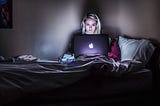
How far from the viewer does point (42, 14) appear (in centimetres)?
343

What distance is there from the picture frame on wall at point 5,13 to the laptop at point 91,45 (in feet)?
2.74

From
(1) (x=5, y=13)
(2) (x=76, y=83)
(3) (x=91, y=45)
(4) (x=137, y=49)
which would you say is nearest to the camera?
(2) (x=76, y=83)

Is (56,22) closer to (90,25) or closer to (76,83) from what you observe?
(90,25)

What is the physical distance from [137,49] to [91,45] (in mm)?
554

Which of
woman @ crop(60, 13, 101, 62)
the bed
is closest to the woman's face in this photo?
woman @ crop(60, 13, 101, 62)

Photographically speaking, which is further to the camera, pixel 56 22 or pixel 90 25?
pixel 56 22

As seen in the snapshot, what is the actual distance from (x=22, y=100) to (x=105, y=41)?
142cm

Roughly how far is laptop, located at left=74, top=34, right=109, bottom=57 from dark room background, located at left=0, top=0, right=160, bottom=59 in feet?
1.09

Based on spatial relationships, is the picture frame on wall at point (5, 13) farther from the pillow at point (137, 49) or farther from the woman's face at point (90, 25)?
the pillow at point (137, 49)

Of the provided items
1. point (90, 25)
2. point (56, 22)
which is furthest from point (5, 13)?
point (90, 25)

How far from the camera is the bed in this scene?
6.89ft

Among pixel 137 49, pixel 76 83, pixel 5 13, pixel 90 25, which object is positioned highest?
pixel 5 13

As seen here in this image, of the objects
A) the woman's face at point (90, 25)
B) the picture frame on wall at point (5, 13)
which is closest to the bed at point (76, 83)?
the woman's face at point (90, 25)

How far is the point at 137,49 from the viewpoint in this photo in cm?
288
